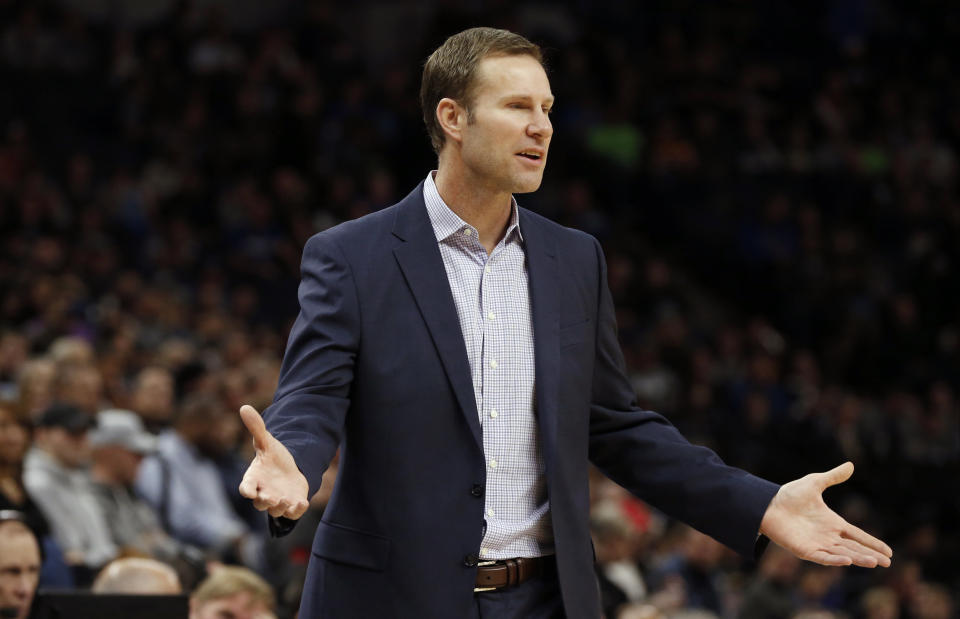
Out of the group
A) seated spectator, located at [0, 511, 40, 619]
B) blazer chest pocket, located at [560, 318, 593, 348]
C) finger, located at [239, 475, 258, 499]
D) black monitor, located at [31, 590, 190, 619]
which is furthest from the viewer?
seated spectator, located at [0, 511, 40, 619]

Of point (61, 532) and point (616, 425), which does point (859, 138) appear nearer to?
point (61, 532)

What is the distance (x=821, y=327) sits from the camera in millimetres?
13773

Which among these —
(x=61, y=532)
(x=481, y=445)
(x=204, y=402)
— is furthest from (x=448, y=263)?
(x=204, y=402)

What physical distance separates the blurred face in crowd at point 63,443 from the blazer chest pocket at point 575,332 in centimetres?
464

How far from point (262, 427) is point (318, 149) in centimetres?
1117

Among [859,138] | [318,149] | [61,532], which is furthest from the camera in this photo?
[859,138]

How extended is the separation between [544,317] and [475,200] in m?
0.30

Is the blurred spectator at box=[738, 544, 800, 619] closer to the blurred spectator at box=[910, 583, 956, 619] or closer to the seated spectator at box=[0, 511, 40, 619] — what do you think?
the blurred spectator at box=[910, 583, 956, 619]

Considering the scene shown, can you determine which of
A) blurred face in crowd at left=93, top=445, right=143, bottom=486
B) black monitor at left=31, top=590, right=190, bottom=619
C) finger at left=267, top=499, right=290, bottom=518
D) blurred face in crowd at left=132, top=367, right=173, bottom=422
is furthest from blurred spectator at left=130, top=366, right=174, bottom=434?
finger at left=267, top=499, right=290, bottom=518

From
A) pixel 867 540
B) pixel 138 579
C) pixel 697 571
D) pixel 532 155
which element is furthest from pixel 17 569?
pixel 697 571

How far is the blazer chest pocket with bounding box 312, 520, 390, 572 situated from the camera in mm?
2727

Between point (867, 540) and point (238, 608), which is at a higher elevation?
point (867, 540)

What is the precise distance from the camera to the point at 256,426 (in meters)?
2.41

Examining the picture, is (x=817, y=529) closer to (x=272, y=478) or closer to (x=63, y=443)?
(x=272, y=478)
